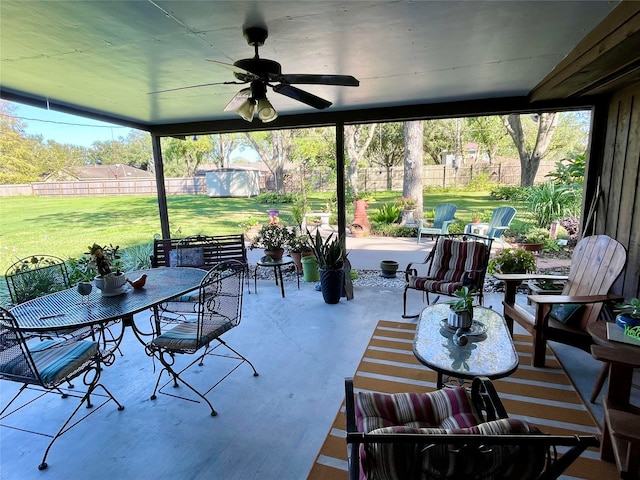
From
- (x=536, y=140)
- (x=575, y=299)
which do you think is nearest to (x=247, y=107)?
(x=575, y=299)

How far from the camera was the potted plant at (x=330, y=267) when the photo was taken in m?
3.91

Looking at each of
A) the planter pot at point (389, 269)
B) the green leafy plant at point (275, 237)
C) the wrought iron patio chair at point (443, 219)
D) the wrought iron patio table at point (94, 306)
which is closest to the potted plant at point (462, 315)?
the wrought iron patio table at point (94, 306)

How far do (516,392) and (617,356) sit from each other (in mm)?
711

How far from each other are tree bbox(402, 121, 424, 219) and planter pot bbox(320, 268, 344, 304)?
494 cm

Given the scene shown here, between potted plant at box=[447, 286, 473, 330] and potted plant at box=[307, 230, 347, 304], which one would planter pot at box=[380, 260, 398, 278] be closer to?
potted plant at box=[307, 230, 347, 304]

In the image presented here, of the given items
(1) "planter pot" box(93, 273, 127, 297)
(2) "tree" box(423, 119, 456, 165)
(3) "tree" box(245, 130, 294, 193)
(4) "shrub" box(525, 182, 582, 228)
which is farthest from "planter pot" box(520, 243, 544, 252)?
(2) "tree" box(423, 119, 456, 165)

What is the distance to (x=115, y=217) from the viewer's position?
849cm

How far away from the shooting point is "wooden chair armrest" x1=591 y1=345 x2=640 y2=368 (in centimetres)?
163

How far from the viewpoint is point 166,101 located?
3645 millimetres

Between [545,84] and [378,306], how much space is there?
2.70 m

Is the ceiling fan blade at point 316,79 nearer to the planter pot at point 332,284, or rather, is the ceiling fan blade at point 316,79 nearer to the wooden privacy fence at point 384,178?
the planter pot at point 332,284

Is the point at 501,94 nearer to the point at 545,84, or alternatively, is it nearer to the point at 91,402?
the point at 545,84

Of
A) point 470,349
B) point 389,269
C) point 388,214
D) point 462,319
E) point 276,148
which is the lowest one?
point 389,269

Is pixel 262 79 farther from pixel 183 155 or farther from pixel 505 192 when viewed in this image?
pixel 183 155
